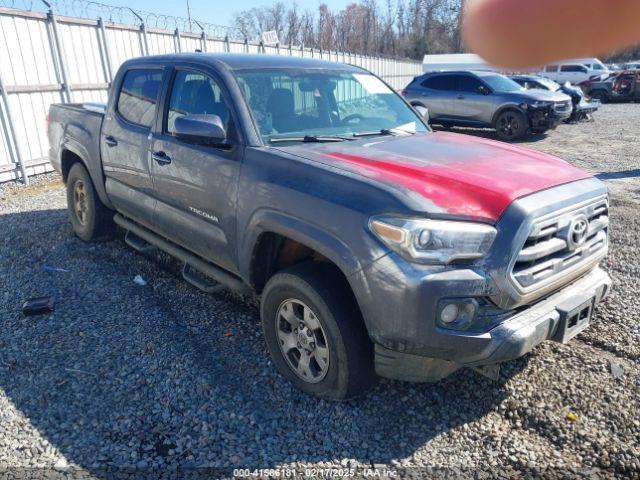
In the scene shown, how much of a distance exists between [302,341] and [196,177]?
1.44 m

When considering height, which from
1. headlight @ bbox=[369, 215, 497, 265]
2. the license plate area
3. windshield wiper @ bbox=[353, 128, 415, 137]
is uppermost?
windshield wiper @ bbox=[353, 128, 415, 137]

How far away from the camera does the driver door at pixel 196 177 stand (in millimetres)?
3318

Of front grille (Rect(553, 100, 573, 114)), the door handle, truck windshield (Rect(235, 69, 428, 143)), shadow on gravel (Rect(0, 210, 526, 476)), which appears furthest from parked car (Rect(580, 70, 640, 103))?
shadow on gravel (Rect(0, 210, 526, 476))

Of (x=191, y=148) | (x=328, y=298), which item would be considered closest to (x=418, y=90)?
(x=191, y=148)

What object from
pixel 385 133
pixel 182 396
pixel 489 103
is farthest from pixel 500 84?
pixel 182 396

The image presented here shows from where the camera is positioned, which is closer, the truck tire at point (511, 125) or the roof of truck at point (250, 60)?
the roof of truck at point (250, 60)

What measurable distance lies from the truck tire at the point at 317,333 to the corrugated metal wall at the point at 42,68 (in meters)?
5.62

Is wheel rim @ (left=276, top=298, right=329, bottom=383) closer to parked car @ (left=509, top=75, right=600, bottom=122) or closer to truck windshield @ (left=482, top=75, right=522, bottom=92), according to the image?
truck windshield @ (left=482, top=75, right=522, bottom=92)

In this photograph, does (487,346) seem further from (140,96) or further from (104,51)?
(104,51)

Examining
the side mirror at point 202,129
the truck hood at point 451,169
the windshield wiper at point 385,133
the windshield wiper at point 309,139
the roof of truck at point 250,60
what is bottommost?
the truck hood at point 451,169

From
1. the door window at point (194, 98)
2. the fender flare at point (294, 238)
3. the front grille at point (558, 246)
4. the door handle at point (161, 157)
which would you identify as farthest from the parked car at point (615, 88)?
the fender flare at point (294, 238)

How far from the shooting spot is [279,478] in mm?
2428

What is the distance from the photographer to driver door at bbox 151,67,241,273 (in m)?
3.32

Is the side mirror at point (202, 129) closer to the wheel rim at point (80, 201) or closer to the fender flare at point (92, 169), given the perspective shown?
the fender flare at point (92, 169)
